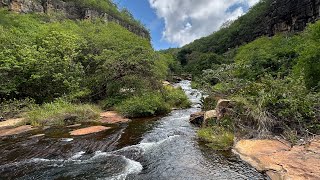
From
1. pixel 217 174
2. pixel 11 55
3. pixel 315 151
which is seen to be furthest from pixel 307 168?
pixel 11 55

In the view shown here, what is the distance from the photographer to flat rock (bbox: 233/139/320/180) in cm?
679

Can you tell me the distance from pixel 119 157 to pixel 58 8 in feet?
159

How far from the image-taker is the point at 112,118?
17266mm

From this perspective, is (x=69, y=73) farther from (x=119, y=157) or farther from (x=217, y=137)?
(x=217, y=137)

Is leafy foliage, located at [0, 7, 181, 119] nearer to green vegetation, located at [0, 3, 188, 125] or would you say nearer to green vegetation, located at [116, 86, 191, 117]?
green vegetation, located at [0, 3, 188, 125]

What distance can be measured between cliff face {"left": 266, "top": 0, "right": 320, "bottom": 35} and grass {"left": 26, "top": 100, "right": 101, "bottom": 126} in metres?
41.2

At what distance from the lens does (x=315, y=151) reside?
26.3 feet

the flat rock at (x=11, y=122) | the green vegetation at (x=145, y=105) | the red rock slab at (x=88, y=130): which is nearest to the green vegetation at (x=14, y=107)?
the flat rock at (x=11, y=122)

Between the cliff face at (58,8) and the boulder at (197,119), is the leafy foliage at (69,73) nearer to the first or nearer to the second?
the boulder at (197,119)

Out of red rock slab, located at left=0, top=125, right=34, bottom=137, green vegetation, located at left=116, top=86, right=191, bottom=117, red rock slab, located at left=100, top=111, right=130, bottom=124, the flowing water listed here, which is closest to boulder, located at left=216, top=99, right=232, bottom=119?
the flowing water

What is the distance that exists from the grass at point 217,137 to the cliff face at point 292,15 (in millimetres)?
41603

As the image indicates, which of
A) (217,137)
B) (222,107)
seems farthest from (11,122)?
(217,137)

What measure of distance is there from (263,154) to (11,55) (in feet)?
58.0

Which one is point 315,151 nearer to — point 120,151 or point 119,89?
point 120,151
